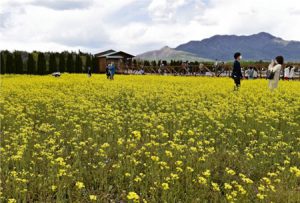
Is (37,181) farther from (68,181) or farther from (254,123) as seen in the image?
(254,123)

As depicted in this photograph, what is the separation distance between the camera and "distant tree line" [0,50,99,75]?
52031 millimetres

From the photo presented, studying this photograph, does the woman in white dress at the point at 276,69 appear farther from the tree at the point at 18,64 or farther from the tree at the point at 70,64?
the tree at the point at 70,64

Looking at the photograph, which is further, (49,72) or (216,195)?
(49,72)

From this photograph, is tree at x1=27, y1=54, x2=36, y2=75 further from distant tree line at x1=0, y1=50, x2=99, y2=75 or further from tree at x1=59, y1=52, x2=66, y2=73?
tree at x1=59, y1=52, x2=66, y2=73

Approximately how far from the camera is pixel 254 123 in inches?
514

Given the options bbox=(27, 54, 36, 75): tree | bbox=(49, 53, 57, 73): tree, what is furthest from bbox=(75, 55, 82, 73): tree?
bbox=(27, 54, 36, 75): tree

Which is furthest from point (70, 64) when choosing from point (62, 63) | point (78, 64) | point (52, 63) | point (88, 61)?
point (88, 61)

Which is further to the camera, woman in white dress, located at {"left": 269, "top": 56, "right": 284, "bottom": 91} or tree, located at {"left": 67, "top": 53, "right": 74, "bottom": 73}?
tree, located at {"left": 67, "top": 53, "right": 74, "bottom": 73}

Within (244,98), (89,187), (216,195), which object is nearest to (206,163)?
(216,195)

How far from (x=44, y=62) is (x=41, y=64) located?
1.63 ft

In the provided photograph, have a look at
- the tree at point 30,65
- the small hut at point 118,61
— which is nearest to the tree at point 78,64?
the small hut at point 118,61

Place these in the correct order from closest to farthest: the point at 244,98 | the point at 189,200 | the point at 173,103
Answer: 1. the point at 189,200
2. the point at 173,103
3. the point at 244,98

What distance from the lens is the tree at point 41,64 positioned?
179 ft

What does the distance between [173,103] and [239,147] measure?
7.94 meters
